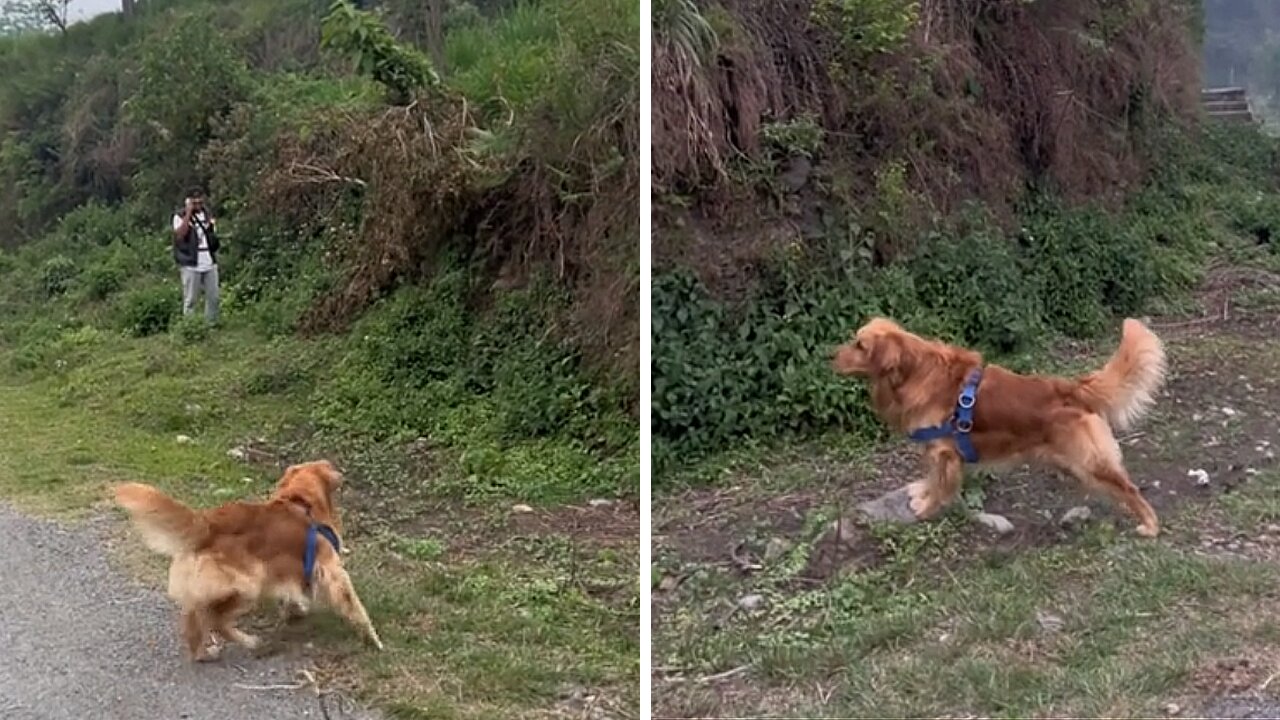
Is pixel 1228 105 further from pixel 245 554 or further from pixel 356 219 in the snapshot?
pixel 245 554

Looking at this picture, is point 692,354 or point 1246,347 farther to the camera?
point 692,354

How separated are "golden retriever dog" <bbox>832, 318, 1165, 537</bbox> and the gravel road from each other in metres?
1.01

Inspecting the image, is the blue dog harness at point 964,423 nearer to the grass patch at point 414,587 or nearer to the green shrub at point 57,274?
the grass patch at point 414,587

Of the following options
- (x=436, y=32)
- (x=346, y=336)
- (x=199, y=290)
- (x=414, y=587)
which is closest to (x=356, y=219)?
(x=346, y=336)

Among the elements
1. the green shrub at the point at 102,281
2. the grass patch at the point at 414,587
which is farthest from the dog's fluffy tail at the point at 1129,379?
the green shrub at the point at 102,281

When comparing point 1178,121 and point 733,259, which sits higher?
point 1178,121

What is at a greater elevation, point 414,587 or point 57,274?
point 57,274

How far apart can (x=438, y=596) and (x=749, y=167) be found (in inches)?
35.2

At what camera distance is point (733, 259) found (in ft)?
7.73

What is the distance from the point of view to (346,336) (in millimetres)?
2381

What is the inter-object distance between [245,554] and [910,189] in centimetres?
123

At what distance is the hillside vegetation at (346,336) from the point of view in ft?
7.32

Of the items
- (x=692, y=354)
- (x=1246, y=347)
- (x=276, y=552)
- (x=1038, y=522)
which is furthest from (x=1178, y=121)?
(x=276, y=552)

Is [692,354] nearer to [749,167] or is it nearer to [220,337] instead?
[749,167]
